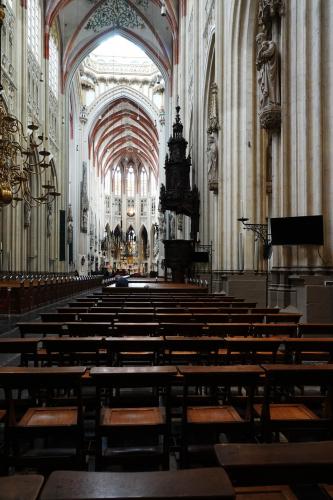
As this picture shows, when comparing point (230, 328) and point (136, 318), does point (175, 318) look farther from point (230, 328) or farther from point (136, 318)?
point (230, 328)

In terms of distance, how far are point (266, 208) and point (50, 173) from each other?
70.1 feet

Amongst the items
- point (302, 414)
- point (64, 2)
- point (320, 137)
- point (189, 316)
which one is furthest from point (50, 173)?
point (302, 414)

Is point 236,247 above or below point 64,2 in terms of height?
below

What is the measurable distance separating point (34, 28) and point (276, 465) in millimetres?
30618

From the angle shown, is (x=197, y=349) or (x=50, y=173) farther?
(x=50, y=173)

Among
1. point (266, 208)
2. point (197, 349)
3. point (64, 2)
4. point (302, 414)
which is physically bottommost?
point (302, 414)

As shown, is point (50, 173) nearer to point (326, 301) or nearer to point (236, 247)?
point (236, 247)

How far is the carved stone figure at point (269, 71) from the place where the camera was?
9.45 m

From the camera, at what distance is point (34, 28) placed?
2794cm

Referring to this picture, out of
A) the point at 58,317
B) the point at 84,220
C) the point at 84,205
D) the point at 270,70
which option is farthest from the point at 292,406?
the point at 84,205

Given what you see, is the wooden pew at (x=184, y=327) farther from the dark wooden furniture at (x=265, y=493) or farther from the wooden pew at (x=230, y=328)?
the dark wooden furniture at (x=265, y=493)

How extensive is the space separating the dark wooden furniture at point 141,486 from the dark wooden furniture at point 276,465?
5.0 inches

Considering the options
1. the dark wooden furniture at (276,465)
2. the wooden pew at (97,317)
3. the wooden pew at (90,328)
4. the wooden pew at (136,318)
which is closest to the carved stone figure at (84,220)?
the wooden pew at (97,317)

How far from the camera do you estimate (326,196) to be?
8.38m
